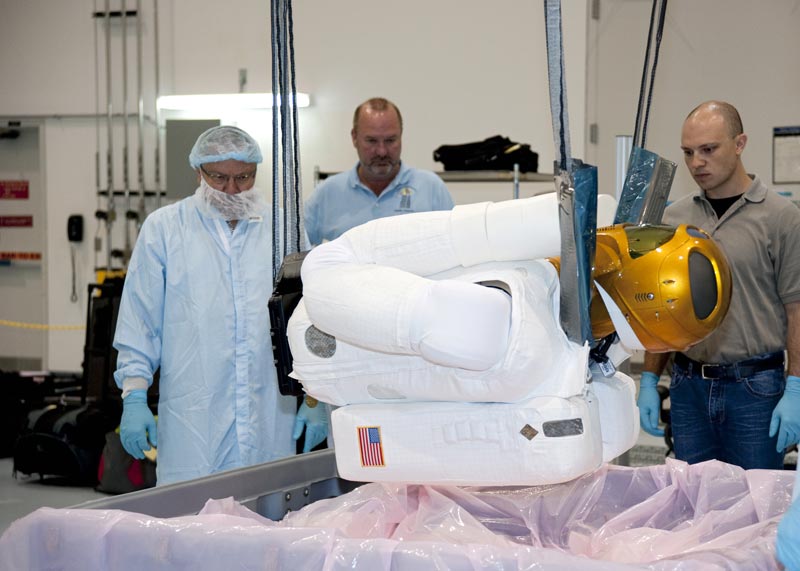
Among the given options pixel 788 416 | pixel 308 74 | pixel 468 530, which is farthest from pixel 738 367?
pixel 308 74

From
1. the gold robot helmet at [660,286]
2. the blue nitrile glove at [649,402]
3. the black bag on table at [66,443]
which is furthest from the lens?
the black bag on table at [66,443]

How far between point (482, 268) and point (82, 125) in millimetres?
6263

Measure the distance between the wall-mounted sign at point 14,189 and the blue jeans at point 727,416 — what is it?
6048 mm

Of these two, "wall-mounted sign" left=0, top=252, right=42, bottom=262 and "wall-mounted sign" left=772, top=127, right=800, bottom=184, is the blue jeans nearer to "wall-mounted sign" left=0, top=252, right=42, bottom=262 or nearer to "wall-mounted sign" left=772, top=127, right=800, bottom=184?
"wall-mounted sign" left=772, top=127, right=800, bottom=184

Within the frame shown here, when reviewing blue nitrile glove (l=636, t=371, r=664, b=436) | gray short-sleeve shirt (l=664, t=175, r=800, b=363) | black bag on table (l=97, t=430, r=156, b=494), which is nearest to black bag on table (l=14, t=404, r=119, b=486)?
black bag on table (l=97, t=430, r=156, b=494)

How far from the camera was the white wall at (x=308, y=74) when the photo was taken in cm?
621

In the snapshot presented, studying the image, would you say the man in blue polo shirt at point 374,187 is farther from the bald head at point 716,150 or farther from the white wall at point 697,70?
the white wall at point 697,70

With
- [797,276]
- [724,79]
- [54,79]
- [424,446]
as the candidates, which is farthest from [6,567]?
[54,79]

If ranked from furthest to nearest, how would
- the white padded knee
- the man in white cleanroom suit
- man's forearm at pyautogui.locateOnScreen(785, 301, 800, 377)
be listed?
man's forearm at pyautogui.locateOnScreen(785, 301, 800, 377), the man in white cleanroom suit, the white padded knee

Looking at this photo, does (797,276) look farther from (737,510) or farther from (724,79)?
(724,79)

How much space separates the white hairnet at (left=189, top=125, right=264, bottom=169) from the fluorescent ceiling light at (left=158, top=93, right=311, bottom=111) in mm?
3808

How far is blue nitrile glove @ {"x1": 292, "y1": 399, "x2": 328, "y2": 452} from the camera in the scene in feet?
9.00

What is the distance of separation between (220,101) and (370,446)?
5.42 meters

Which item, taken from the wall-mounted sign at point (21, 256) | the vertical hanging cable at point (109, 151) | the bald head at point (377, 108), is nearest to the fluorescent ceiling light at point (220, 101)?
the vertical hanging cable at point (109, 151)
